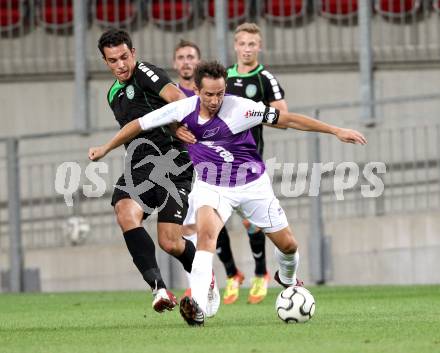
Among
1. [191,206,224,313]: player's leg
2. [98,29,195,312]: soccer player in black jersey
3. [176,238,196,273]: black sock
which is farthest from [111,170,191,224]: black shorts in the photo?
[191,206,224,313]: player's leg

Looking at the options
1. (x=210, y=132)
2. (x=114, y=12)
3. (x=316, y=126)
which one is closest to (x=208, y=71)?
(x=210, y=132)

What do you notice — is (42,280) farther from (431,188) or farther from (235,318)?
(235,318)

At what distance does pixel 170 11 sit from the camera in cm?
1784

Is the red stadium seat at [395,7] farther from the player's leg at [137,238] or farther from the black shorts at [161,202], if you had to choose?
the player's leg at [137,238]

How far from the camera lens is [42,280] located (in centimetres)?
1662

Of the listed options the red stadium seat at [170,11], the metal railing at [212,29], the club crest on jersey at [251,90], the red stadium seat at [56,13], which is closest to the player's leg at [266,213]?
the club crest on jersey at [251,90]

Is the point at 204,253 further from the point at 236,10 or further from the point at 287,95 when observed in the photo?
the point at 236,10

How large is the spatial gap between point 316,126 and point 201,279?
129 centimetres

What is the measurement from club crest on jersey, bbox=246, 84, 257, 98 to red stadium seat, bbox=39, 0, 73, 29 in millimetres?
6511

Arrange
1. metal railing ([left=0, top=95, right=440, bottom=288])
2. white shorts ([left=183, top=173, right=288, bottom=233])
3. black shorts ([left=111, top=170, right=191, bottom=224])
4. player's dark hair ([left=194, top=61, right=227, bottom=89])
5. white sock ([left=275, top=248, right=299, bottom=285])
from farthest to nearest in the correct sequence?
metal railing ([left=0, top=95, right=440, bottom=288]), black shorts ([left=111, top=170, right=191, bottom=224]), white sock ([left=275, top=248, right=299, bottom=285]), white shorts ([left=183, top=173, right=288, bottom=233]), player's dark hair ([left=194, top=61, right=227, bottom=89])

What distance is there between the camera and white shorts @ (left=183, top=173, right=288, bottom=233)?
29.3ft

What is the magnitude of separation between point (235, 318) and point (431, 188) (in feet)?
19.7

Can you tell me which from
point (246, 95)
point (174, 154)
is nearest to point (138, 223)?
point (174, 154)

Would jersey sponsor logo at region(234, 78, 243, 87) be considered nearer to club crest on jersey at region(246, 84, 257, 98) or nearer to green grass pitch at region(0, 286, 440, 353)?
club crest on jersey at region(246, 84, 257, 98)
